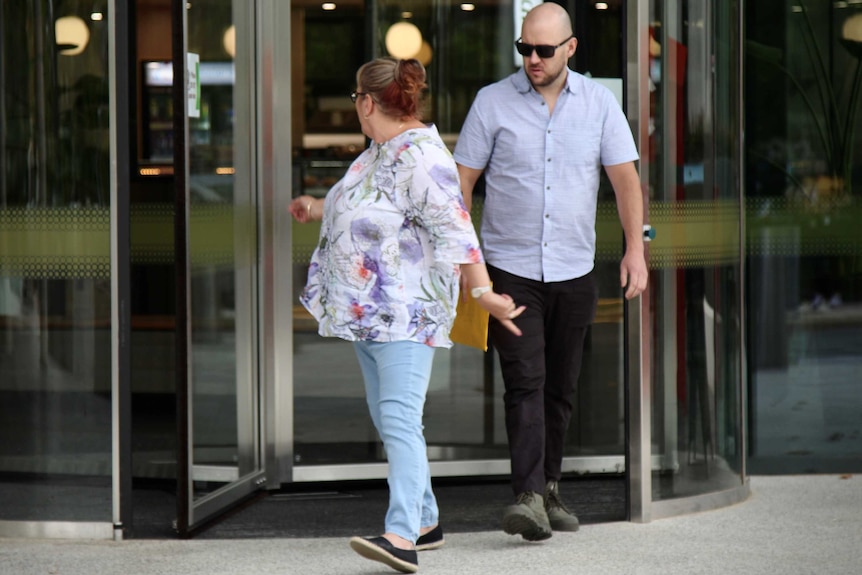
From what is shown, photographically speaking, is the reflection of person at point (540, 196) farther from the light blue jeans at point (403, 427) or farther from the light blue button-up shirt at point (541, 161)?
the light blue jeans at point (403, 427)

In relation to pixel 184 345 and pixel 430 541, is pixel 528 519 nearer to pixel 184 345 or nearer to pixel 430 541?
pixel 430 541

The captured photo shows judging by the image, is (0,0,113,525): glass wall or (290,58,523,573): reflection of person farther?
(0,0,113,525): glass wall

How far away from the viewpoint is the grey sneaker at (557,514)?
16.7 feet

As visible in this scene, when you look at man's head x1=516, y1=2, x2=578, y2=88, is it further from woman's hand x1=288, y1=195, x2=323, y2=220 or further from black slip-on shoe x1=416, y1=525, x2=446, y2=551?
black slip-on shoe x1=416, y1=525, x2=446, y2=551

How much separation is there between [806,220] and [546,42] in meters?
2.09

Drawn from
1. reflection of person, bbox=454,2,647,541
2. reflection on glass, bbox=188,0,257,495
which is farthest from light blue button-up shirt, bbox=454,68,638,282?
reflection on glass, bbox=188,0,257,495

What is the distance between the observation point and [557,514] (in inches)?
201

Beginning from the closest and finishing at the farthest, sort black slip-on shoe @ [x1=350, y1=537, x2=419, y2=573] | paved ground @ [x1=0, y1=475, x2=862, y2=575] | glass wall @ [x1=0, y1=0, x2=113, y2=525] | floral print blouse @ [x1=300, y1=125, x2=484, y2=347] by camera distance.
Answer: black slip-on shoe @ [x1=350, y1=537, x2=419, y2=573] < floral print blouse @ [x1=300, y1=125, x2=484, y2=347] < paved ground @ [x1=0, y1=475, x2=862, y2=575] < glass wall @ [x1=0, y1=0, x2=113, y2=525]

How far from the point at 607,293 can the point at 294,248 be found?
142 centimetres

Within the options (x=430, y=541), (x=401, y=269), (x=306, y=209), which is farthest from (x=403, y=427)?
(x=306, y=209)

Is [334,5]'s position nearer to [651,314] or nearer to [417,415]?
[651,314]

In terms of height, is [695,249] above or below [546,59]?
below

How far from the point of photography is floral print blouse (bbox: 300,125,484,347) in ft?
14.3

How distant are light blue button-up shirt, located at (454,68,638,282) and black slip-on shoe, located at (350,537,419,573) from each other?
3.70ft
